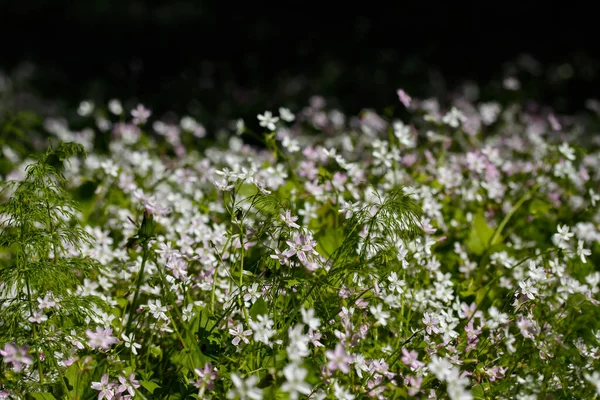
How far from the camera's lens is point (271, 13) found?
9930mm

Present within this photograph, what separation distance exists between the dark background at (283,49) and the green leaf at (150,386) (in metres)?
4.92

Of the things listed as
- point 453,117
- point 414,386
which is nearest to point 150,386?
point 414,386

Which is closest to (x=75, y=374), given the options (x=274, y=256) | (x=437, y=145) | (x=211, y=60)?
(x=274, y=256)

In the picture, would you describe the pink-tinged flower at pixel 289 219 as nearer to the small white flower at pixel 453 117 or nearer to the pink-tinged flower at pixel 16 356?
the pink-tinged flower at pixel 16 356

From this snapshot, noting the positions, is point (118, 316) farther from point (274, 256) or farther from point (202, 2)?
point (202, 2)

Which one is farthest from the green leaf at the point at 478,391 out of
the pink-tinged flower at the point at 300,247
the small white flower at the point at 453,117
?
the small white flower at the point at 453,117

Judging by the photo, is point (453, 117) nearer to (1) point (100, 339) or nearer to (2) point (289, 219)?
(2) point (289, 219)

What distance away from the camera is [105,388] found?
191 cm

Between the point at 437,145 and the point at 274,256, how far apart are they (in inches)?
105

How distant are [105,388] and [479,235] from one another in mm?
1899

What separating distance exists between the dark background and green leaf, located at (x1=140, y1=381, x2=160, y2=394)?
492cm

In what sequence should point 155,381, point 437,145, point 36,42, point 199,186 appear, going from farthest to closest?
point 36,42, point 437,145, point 199,186, point 155,381

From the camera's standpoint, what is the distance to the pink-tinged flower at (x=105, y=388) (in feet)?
6.20

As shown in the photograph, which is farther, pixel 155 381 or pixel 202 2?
pixel 202 2
